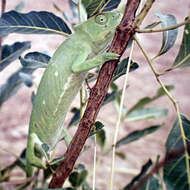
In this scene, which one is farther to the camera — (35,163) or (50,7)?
(50,7)

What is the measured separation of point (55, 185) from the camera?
2.16ft

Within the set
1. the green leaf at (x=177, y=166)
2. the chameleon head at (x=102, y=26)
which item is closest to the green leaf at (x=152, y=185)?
the green leaf at (x=177, y=166)

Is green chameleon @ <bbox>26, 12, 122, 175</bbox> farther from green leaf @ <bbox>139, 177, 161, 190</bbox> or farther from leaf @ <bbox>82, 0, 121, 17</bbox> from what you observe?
green leaf @ <bbox>139, 177, 161, 190</bbox>

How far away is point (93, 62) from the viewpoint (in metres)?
0.63

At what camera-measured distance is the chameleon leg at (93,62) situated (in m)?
0.55

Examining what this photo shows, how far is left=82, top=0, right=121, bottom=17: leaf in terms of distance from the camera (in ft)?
2.25

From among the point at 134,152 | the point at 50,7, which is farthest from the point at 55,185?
the point at 50,7

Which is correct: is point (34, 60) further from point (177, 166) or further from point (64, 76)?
point (177, 166)

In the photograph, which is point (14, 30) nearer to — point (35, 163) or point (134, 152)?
point (35, 163)

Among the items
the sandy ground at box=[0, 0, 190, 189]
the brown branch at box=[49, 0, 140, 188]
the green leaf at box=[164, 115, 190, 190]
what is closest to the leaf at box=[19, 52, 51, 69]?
the brown branch at box=[49, 0, 140, 188]

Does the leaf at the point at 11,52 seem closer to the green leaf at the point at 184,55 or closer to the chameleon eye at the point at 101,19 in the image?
the chameleon eye at the point at 101,19

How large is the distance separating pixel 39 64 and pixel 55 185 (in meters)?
0.29

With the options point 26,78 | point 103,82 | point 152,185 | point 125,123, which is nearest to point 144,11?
point 103,82

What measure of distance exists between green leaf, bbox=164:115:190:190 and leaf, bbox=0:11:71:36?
0.35 metres
